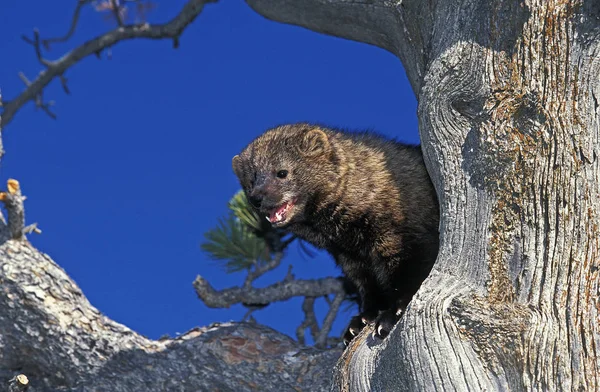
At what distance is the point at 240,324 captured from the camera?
550cm

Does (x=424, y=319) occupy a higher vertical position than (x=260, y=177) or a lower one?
lower

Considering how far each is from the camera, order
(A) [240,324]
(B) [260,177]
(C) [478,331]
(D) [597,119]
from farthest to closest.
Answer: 1. (A) [240,324]
2. (B) [260,177]
3. (D) [597,119]
4. (C) [478,331]

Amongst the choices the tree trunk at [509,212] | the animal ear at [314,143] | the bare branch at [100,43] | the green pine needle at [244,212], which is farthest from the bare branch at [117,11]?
the tree trunk at [509,212]

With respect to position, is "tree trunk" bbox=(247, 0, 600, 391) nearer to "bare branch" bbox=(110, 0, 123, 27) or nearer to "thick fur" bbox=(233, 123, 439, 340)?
"thick fur" bbox=(233, 123, 439, 340)

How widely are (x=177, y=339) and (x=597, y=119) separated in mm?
3040

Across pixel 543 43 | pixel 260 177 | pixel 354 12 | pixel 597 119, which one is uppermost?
pixel 354 12

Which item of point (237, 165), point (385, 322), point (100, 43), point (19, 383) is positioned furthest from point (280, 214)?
point (100, 43)

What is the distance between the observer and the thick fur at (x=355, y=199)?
478cm

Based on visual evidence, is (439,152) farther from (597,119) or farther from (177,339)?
(177,339)

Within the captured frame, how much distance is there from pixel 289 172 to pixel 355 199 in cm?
46

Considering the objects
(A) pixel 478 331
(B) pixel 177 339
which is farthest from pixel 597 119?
(B) pixel 177 339

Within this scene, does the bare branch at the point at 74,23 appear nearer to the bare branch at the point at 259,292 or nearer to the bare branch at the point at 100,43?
the bare branch at the point at 100,43

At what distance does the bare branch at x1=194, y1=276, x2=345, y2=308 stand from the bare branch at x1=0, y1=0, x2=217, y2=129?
8.05 ft

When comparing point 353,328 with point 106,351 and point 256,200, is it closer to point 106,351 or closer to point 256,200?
point 256,200
